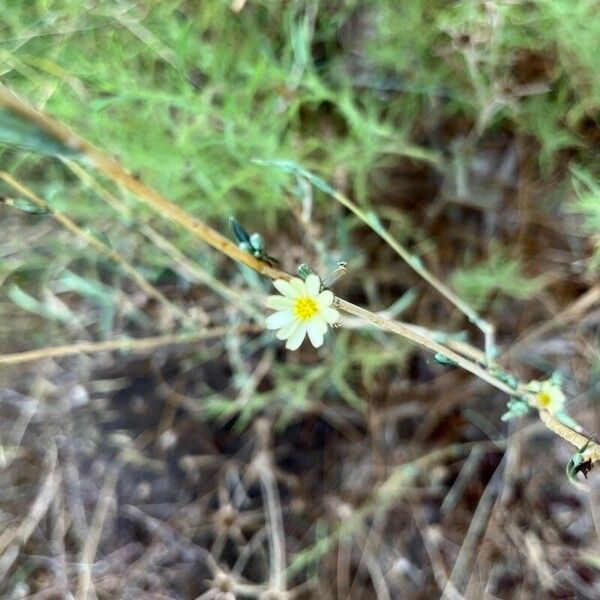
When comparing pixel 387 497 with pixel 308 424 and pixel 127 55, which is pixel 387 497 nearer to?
pixel 308 424

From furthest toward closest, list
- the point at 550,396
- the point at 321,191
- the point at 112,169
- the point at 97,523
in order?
the point at 97,523 < the point at 321,191 < the point at 550,396 < the point at 112,169

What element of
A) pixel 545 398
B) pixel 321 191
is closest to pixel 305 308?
pixel 545 398

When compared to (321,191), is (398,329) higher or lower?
higher

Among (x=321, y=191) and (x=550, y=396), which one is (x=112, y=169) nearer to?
(x=550, y=396)

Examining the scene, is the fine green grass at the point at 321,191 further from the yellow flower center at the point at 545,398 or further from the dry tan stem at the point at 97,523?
the yellow flower center at the point at 545,398

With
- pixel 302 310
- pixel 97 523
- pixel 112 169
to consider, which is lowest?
pixel 97 523

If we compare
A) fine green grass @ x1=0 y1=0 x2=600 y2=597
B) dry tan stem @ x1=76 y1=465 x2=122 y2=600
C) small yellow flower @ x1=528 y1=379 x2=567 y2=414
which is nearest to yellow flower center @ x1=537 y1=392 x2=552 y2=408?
small yellow flower @ x1=528 y1=379 x2=567 y2=414

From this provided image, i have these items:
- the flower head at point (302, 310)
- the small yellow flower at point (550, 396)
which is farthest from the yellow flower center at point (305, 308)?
the small yellow flower at point (550, 396)

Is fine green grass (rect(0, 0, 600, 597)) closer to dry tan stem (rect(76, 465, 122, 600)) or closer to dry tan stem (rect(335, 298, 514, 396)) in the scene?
dry tan stem (rect(76, 465, 122, 600))
